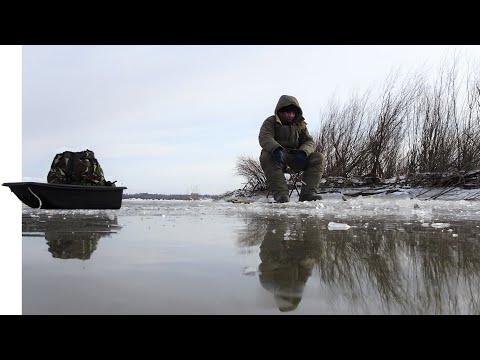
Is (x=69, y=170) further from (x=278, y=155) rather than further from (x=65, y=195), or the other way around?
(x=278, y=155)

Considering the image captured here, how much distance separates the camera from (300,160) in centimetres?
576

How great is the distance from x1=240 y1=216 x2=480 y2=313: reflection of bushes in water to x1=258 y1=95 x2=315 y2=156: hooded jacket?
164 inches

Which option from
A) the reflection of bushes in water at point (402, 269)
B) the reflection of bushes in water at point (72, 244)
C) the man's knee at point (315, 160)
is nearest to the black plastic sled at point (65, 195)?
the reflection of bushes in water at point (72, 244)

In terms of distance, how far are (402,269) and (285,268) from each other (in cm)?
35

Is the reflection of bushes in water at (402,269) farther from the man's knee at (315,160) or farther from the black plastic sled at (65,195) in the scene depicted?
the man's knee at (315,160)

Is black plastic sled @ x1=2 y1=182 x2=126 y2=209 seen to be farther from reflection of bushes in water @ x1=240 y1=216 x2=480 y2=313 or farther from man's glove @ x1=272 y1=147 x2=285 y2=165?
reflection of bushes in water @ x1=240 y1=216 x2=480 y2=313

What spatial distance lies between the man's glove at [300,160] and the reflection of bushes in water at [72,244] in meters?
4.25

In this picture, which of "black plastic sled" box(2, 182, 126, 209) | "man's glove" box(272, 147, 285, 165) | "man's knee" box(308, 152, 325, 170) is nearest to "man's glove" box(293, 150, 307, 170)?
"man's knee" box(308, 152, 325, 170)

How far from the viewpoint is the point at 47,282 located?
92 cm

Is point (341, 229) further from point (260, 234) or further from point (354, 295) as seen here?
point (354, 295)

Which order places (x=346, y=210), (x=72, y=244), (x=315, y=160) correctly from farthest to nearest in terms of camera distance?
1. (x=315, y=160)
2. (x=346, y=210)
3. (x=72, y=244)

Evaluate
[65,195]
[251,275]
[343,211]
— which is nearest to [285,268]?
[251,275]

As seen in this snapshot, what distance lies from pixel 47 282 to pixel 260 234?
1137 millimetres
